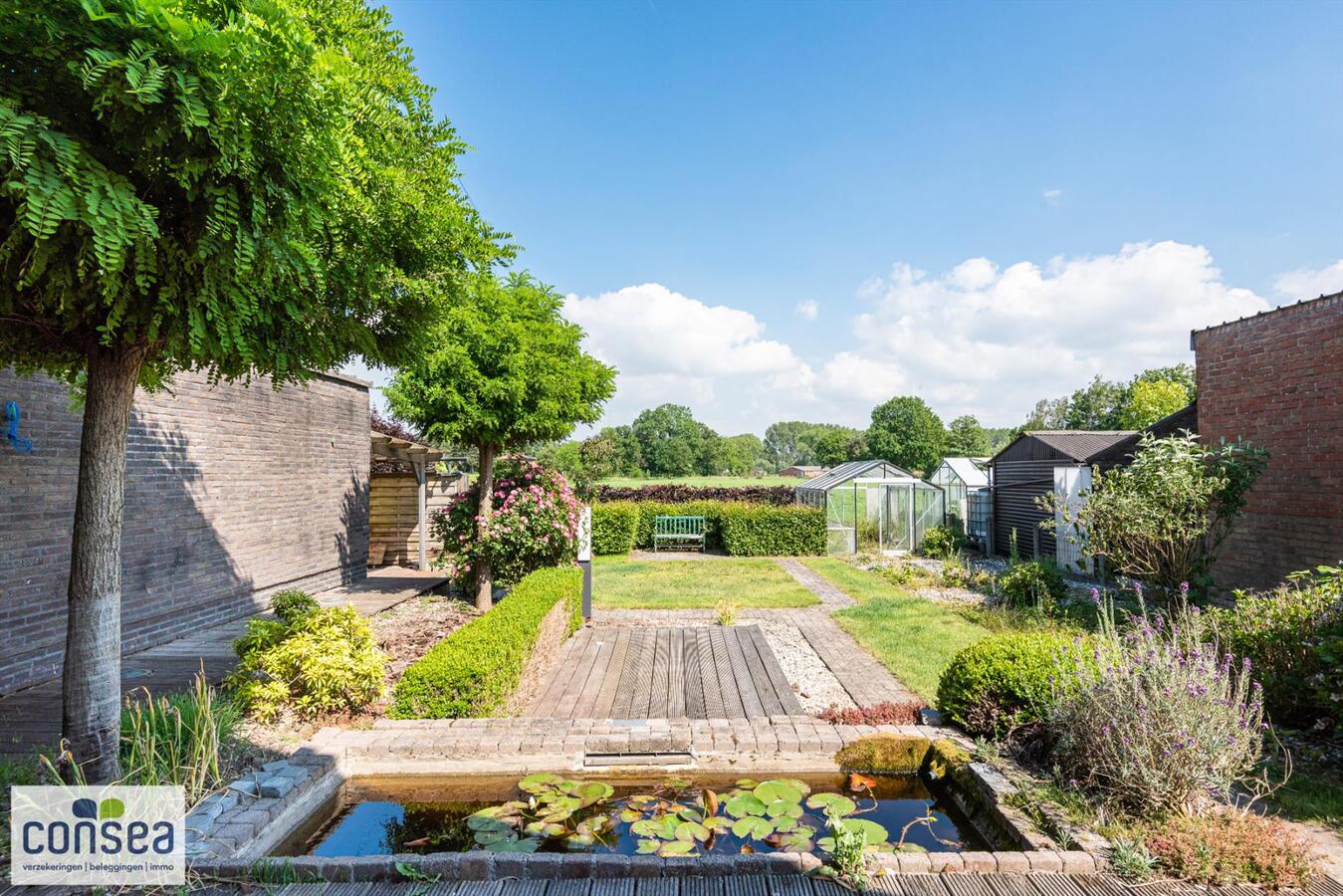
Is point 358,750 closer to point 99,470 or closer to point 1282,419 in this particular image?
point 99,470

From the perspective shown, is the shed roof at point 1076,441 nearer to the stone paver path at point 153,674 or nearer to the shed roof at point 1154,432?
the shed roof at point 1154,432

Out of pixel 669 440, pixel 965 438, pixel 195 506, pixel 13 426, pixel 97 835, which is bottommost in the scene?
pixel 97 835

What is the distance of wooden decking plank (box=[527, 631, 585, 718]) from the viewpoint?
195 inches

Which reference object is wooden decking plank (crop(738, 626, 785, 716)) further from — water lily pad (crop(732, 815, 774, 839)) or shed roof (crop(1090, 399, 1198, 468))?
shed roof (crop(1090, 399, 1198, 468))

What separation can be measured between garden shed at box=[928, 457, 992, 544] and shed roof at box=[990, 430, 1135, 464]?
69.4 inches

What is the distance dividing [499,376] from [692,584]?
609cm

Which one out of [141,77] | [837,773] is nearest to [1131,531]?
[837,773]

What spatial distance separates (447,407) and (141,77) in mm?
6032

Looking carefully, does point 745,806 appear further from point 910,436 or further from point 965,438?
point 965,438

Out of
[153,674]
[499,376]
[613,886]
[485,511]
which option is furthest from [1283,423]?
[153,674]

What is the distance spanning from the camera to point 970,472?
17.2 m

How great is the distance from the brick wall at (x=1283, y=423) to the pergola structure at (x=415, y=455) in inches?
499

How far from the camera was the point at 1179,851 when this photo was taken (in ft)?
8.42

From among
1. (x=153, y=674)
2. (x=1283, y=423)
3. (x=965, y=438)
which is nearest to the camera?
(x=153, y=674)
